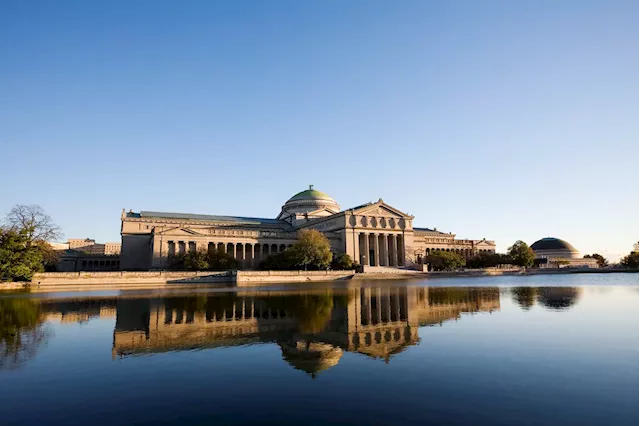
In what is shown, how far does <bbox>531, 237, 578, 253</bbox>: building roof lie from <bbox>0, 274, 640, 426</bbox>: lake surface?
17810 centimetres

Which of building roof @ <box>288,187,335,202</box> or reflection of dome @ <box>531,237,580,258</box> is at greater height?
building roof @ <box>288,187,335,202</box>

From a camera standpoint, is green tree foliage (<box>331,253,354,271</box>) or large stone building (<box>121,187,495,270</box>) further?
large stone building (<box>121,187,495,270</box>)

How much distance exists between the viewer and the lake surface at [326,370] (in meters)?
9.52

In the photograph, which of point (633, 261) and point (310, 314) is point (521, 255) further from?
point (310, 314)

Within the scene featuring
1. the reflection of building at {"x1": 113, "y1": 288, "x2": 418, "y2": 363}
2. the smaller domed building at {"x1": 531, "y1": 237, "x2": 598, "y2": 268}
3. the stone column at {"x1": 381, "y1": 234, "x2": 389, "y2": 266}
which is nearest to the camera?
the reflection of building at {"x1": 113, "y1": 288, "x2": 418, "y2": 363}

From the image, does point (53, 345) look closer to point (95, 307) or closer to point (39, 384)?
point (39, 384)

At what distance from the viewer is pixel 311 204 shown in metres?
134

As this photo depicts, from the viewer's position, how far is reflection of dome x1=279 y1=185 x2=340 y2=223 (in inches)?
5275

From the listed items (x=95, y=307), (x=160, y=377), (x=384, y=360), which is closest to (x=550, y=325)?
(x=384, y=360)

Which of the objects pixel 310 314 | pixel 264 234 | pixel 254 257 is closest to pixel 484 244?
pixel 264 234

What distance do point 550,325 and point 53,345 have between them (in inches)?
888

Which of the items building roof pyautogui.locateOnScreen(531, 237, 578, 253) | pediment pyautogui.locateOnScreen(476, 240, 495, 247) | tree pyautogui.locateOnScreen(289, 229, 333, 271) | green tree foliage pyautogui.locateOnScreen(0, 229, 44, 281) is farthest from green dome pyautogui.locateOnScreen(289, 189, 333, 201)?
building roof pyautogui.locateOnScreen(531, 237, 578, 253)

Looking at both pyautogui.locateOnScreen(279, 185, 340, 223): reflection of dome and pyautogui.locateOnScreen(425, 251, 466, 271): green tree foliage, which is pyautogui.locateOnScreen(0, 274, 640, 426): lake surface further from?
pyautogui.locateOnScreen(279, 185, 340, 223): reflection of dome

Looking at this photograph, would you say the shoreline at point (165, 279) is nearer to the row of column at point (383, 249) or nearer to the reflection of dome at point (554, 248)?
the row of column at point (383, 249)
